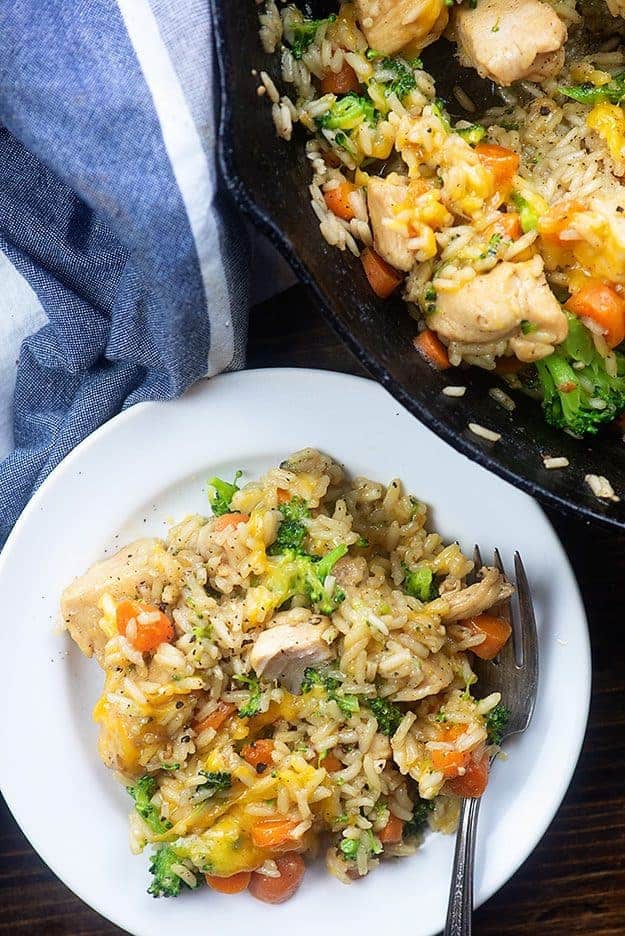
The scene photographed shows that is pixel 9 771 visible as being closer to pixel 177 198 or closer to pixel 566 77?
pixel 177 198

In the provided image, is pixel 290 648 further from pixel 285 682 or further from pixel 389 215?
pixel 389 215

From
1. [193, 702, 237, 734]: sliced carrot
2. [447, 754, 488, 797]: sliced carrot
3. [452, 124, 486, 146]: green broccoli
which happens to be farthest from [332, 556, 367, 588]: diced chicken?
[452, 124, 486, 146]: green broccoli

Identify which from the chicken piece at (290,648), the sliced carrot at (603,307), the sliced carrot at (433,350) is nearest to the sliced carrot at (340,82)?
the sliced carrot at (433,350)

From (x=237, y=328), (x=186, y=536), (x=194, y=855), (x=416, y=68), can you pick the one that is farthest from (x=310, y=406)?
(x=194, y=855)

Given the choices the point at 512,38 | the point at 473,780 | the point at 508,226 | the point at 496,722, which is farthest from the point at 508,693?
the point at 512,38

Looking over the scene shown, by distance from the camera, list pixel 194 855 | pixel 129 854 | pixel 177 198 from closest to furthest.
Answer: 1. pixel 177 198
2. pixel 194 855
3. pixel 129 854

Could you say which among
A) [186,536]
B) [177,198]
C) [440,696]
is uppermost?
[177,198]
